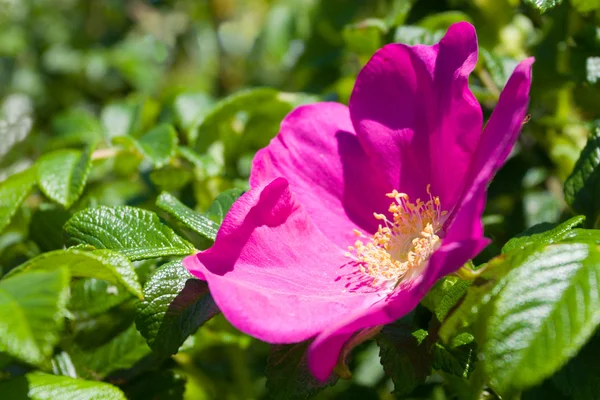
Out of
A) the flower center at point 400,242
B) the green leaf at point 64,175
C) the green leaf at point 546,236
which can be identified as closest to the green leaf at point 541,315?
the green leaf at point 546,236

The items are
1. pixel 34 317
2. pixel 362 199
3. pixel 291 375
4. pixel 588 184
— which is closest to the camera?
pixel 34 317

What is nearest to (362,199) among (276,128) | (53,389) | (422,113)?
(422,113)

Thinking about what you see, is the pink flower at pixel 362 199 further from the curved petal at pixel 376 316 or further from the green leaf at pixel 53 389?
the green leaf at pixel 53 389

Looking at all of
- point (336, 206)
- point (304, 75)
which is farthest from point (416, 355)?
point (304, 75)

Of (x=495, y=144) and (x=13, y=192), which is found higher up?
(x=495, y=144)

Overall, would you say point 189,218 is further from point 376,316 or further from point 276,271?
point 376,316

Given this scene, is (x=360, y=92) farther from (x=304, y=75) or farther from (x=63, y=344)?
(x=304, y=75)
